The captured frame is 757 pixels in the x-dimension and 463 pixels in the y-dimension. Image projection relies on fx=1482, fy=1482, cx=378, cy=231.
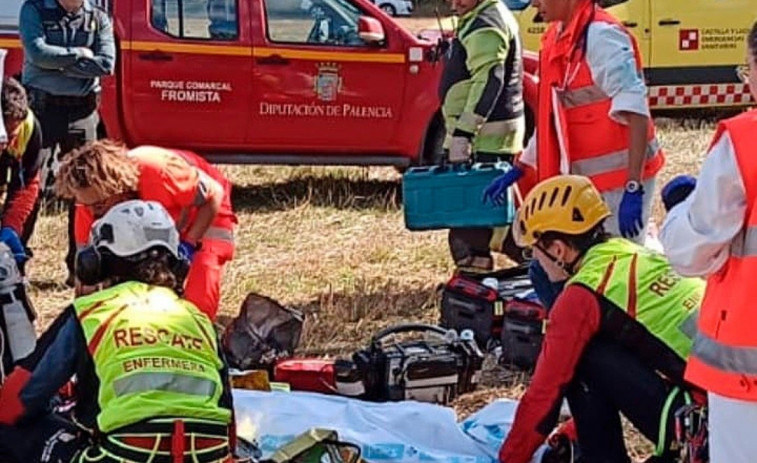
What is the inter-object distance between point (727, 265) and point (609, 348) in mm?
1296

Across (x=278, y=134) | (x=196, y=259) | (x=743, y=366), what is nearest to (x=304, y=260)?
(x=278, y=134)

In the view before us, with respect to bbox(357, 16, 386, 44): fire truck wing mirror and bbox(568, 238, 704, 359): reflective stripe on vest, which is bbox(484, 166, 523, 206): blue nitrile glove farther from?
bbox(357, 16, 386, 44): fire truck wing mirror

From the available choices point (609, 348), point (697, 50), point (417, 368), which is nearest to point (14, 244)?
point (417, 368)

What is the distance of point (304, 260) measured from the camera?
28.6 feet

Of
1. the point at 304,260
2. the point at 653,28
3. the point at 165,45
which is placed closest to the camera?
the point at 304,260

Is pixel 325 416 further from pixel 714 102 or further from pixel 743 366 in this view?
pixel 714 102

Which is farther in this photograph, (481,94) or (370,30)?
(370,30)

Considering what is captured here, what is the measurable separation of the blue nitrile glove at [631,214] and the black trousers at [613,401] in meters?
0.92

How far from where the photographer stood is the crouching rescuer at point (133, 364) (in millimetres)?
3834

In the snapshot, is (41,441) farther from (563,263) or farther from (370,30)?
(370,30)

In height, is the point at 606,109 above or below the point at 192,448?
above

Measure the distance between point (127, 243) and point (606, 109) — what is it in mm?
2163

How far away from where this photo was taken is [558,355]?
15.0ft

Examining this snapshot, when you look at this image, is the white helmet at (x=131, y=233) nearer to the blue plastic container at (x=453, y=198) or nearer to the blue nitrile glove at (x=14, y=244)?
the blue nitrile glove at (x=14, y=244)
